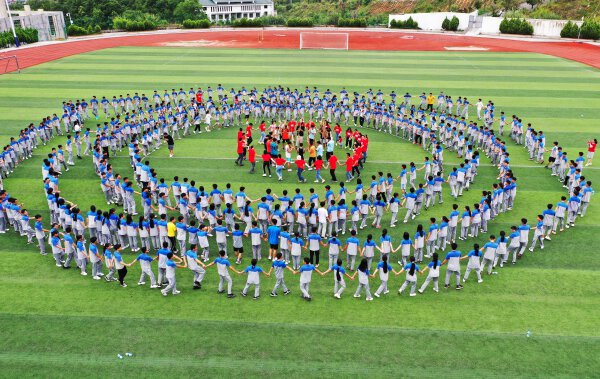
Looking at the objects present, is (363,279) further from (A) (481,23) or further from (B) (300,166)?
(A) (481,23)

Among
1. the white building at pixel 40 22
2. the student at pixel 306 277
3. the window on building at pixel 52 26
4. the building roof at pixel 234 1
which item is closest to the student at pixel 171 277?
the student at pixel 306 277

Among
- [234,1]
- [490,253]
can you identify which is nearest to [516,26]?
[490,253]

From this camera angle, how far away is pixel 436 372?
1075 cm

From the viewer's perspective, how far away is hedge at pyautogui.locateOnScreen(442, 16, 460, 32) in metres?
73.7

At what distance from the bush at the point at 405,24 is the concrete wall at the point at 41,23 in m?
51.2

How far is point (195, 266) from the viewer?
13555mm

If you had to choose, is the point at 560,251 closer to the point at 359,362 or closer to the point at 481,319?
the point at 481,319

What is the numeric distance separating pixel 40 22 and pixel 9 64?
1922 centimetres

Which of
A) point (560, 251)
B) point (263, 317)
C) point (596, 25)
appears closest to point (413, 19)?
point (596, 25)

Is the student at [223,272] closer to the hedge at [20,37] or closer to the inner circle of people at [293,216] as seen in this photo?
the inner circle of people at [293,216]

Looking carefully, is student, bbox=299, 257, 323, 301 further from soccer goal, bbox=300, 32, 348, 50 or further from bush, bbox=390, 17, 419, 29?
bush, bbox=390, 17, 419, 29

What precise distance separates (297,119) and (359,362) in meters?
21.9

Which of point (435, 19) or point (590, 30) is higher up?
point (435, 19)

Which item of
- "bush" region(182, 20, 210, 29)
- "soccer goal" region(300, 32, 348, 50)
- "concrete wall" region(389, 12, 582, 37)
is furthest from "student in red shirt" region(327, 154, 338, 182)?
"bush" region(182, 20, 210, 29)
